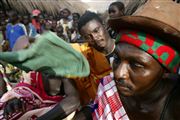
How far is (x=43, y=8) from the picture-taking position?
14.8 meters

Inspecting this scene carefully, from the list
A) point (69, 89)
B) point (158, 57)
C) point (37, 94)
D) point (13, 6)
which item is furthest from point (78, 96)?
point (13, 6)

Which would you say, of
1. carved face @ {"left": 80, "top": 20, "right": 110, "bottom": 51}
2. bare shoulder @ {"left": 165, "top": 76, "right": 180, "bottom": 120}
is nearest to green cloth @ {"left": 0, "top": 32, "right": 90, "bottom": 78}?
bare shoulder @ {"left": 165, "top": 76, "right": 180, "bottom": 120}

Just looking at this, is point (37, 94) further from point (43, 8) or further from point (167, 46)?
point (43, 8)

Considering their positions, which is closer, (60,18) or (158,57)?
(158,57)

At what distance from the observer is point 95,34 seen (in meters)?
3.44

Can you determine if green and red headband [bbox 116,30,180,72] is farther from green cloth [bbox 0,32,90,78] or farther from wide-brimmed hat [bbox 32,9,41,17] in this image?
wide-brimmed hat [bbox 32,9,41,17]

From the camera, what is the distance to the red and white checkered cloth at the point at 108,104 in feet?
7.64

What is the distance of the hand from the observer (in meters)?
3.15

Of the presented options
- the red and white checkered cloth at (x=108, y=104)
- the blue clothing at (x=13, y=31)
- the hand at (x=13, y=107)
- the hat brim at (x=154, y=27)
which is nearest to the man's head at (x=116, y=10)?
the hand at (x=13, y=107)

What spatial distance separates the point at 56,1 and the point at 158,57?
43.3ft

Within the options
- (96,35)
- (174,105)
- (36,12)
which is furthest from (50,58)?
(36,12)

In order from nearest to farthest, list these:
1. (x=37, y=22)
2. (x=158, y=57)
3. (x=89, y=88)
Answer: (x=158, y=57), (x=89, y=88), (x=37, y=22)

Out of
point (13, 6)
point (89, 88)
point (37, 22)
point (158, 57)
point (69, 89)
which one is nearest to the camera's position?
point (158, 57)

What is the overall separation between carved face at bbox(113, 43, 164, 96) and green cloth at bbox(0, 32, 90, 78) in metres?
0.23
